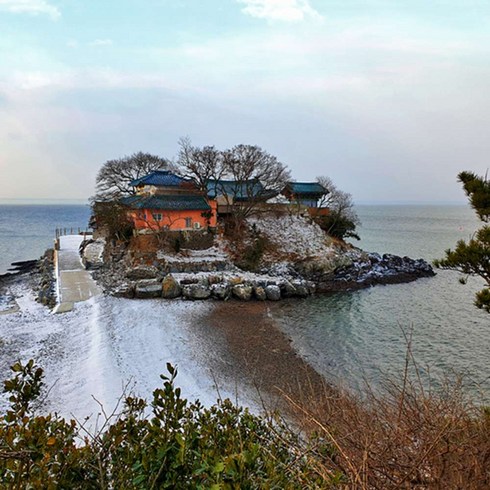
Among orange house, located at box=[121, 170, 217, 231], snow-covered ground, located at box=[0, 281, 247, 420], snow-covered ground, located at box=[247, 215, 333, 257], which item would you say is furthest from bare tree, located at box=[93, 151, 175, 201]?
snow-covered ground, located at box=[0, 281, 247, 420]

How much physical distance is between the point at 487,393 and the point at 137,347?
405 inches

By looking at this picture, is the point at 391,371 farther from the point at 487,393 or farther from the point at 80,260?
the point at 80,260

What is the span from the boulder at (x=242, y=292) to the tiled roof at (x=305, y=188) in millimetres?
14356

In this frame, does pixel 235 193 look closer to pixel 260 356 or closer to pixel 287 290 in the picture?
pixel 287 290

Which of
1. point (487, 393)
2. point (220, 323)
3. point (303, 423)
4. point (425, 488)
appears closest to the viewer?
point (425, 488)

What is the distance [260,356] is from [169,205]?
47.8ft

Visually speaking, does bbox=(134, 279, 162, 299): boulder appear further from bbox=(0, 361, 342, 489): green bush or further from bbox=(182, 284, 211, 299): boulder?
bbox=(0, 361, 342, 489): green bush

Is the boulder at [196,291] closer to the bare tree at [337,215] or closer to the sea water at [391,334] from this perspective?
the sea water at [391,334]

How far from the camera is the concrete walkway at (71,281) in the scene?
15073 millimetres

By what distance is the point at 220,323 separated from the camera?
546 inches

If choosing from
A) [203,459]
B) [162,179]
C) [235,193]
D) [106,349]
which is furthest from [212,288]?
[203,459]

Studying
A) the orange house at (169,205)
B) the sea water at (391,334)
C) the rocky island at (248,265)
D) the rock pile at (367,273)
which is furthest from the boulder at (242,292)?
the orange house at (169,205)

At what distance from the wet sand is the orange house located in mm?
9453

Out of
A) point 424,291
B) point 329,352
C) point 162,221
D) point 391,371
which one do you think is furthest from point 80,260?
point 424,291
